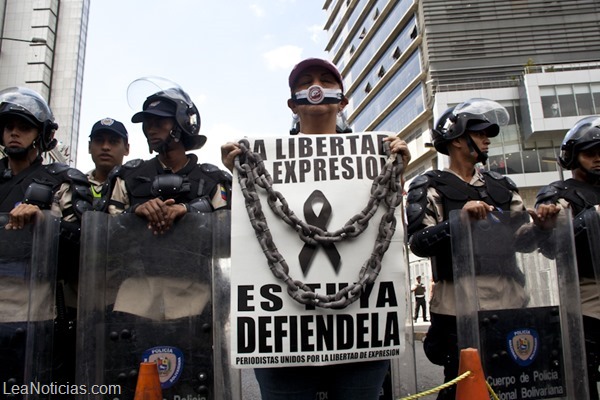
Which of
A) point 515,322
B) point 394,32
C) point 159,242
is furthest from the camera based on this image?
point 394,32

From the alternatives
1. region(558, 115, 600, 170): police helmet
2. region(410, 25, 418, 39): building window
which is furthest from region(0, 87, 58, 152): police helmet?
region(410, 25, 418, 39): building window

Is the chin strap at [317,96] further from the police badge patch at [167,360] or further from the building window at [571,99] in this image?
the building window at [571,99]

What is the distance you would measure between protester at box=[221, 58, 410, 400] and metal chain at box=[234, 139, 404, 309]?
0.11 meters

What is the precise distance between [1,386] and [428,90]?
35112mm

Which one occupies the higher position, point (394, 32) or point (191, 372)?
point (394, 32)

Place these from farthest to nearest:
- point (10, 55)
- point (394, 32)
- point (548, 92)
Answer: point (394, 32) → point (548, 92) → point (10, 55)

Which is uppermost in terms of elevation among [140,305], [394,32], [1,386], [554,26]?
[394,32]

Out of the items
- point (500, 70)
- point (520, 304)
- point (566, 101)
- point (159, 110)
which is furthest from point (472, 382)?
point (500, 70)

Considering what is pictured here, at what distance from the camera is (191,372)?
221 cm

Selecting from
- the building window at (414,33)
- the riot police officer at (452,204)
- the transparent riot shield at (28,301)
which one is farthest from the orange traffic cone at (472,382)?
the building window at (414,33)

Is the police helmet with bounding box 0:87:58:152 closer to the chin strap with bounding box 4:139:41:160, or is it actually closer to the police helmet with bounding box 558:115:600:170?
the chin strap with bounding box 4:139:41:160

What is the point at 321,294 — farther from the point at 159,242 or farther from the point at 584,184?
the point at 584,184

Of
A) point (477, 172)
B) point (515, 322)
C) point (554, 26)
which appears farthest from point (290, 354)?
point (554, 26)

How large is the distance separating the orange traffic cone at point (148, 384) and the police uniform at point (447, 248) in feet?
5.42
